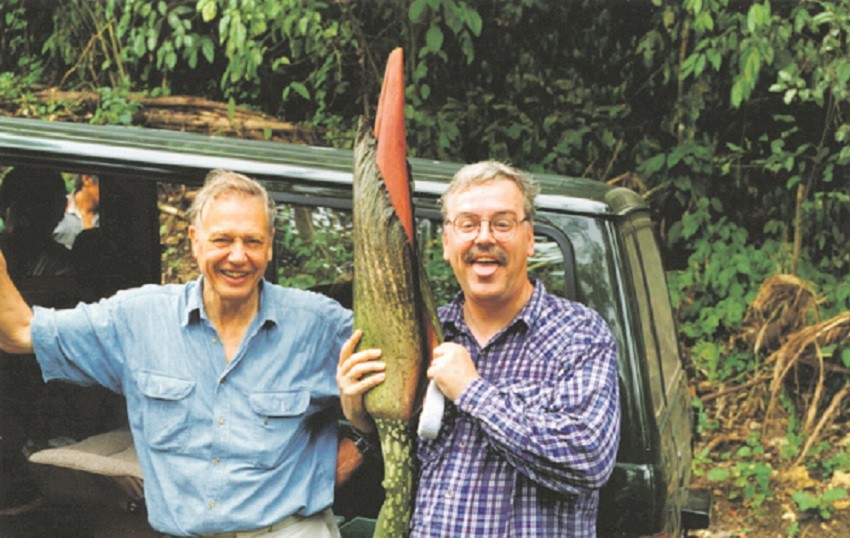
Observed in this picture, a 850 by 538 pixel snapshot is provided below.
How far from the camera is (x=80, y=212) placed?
16.9ft

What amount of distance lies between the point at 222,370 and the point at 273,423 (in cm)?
19

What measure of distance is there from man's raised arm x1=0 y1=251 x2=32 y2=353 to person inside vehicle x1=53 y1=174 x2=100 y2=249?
6.20ft

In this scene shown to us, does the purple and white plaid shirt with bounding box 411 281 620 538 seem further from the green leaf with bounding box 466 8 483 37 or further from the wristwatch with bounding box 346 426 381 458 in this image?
the green leaf with bounding box 466 8 483 37

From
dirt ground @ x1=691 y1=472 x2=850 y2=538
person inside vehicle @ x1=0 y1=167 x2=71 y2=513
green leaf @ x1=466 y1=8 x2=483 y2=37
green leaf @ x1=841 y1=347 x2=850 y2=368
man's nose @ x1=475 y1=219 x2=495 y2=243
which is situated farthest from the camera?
green leaf @ x1=841 y1=347 x2=850 y2=368

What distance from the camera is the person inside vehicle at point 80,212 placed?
4609mm

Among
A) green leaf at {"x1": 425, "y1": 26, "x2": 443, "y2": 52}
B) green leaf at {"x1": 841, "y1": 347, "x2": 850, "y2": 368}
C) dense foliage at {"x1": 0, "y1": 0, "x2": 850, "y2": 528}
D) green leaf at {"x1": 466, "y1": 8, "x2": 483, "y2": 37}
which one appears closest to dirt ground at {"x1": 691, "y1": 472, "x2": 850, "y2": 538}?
green leaf at {"x1": 841, "y1": 347, "x2": 850, "y2": 368}

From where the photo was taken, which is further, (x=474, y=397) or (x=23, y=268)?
(x=23, y=268)

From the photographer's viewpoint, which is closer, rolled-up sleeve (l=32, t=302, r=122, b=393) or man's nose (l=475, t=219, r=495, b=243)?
man's nose (l=475, t=219, r=495, b=243)

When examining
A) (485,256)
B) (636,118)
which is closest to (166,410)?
(485,256)

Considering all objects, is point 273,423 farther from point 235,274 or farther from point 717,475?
point 717,475

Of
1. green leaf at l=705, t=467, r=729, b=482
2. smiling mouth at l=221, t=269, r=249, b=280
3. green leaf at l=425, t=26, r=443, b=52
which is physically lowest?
green leaf at l=705, t=467, r=729, b=482

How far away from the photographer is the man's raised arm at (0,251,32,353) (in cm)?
250

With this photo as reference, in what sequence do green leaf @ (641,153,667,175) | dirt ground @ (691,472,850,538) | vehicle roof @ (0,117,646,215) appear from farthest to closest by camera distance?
green leaf @ (641,153,667,175) < dirt ground @ (691,472,850,538) < vehicle roof @ (0,117,646,215)

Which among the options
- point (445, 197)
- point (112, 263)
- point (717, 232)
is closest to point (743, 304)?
point (717, 232)
